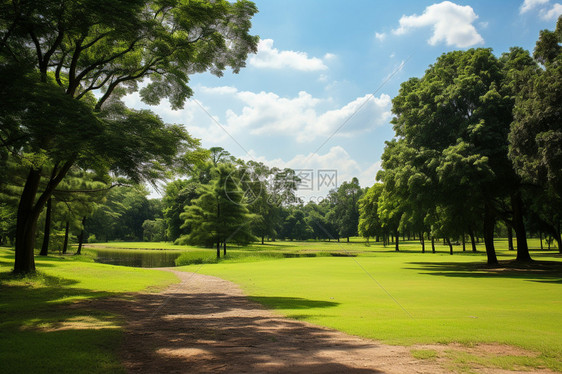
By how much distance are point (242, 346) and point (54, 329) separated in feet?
14.0

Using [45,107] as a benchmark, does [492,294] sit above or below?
below

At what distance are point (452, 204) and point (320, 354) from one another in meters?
22.9

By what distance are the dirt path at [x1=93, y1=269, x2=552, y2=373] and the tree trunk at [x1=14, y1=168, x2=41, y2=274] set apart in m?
8.72

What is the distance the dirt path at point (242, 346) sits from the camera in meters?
5.54

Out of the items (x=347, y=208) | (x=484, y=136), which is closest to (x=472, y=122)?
(x=484, y=136)

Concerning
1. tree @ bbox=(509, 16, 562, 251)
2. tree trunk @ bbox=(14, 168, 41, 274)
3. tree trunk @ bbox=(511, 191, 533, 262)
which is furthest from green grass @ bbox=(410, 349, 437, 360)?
tree trunk @ bbox=(511, 191, 533, 262)

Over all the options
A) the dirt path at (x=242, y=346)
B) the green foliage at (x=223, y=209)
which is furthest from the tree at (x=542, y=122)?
the green foliage at (x=223, y=209)

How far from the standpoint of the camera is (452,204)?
84.4 feet

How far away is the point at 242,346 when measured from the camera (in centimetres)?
677

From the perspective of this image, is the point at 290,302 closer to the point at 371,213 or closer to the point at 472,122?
the point at 472,122

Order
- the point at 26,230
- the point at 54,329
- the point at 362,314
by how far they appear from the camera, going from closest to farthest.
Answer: the point at 54,329, the point at 362,314, the point at 26,230

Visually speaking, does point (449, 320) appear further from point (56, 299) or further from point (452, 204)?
point (452, 204)

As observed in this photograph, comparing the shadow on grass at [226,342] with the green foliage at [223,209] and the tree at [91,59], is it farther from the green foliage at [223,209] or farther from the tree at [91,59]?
the green foliage at [223,209]

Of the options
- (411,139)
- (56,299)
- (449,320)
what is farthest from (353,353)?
(411,139)
